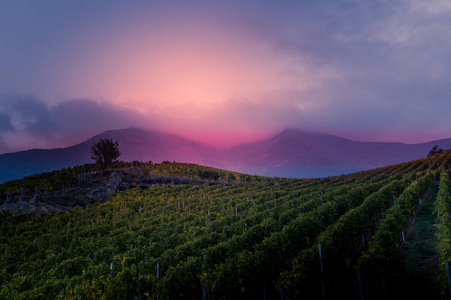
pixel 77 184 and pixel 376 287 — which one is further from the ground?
pixel 77 184

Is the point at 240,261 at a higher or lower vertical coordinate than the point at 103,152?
lower

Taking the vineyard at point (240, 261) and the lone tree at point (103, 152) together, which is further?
the lone tree at point (103, 152)

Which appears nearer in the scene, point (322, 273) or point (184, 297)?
point (184, 297)

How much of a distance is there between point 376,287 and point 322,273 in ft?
6.33

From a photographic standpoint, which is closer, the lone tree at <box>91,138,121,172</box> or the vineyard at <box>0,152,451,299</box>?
the vineyard at <box>0,152,451,299</box>

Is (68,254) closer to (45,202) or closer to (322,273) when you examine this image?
(322,273)

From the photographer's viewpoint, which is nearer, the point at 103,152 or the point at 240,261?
the point at 240,261

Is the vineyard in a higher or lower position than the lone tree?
lower

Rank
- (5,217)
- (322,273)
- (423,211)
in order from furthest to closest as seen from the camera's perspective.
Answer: (5,217)
(423,211)
(322,273)

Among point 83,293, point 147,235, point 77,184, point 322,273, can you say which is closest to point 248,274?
point 322,273

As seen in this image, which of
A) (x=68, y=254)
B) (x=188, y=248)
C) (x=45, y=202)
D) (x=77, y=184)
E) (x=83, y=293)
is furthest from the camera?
(x=77, y=184)

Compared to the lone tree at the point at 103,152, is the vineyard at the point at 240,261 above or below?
below

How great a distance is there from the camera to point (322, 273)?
392 inches

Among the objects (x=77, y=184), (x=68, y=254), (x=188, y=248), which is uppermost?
(x=77, y=184)
